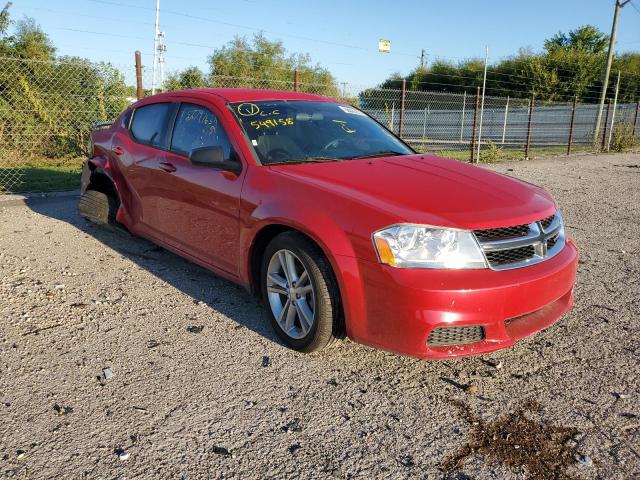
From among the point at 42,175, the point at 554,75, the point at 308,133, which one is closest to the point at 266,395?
the point at 308,133

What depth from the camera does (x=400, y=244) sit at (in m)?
2.70

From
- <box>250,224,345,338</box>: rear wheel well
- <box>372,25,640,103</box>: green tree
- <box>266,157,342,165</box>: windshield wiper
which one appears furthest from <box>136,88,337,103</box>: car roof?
<box>372,25,640,103</box>: green tree

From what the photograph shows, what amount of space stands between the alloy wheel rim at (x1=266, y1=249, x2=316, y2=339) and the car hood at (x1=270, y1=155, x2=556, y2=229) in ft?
1.64

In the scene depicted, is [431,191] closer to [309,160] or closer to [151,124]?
[309,160]

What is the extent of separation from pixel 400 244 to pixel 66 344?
2.19 m

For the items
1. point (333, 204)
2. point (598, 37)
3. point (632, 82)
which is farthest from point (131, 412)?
point (598, 37)

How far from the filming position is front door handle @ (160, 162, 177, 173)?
4.18 metres

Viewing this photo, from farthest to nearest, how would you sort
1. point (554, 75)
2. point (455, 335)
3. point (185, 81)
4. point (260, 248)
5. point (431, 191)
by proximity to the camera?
point (554, 75) → point (185, 81) → point (260, 248) → point (431, 191) → point (455, 335)

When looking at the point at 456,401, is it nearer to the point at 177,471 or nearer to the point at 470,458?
the point at 470,458

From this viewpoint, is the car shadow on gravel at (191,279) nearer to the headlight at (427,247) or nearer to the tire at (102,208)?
the tire at (102,208)

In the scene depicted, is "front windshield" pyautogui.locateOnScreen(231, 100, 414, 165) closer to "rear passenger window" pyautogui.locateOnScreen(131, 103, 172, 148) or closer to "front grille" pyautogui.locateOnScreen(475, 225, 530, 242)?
"rear passenger window" pyautogui.locateOnScreen(131, 103, 172, 148)

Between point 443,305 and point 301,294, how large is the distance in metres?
0.89

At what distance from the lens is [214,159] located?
3.53 metres

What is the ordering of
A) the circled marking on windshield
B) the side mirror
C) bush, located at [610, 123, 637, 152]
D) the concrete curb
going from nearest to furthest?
1. the side mirror
2. the circled marking on windshield
3. the concrete curb
4. bush, located at [610, 123, 637, 152]
